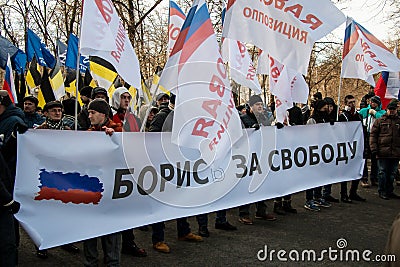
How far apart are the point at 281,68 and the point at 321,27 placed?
95cm

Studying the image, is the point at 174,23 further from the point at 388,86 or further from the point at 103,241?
the point at 388,86

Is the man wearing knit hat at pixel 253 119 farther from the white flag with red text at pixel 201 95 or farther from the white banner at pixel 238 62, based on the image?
the white flag with red text at pixel 201 95


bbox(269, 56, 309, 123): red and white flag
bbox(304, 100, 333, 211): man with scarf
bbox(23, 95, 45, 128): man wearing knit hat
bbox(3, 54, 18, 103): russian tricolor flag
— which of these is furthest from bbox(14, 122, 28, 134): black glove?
bbox(304, 100, 333, 211): man with scarf

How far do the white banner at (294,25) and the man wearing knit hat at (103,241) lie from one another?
7.76 feet

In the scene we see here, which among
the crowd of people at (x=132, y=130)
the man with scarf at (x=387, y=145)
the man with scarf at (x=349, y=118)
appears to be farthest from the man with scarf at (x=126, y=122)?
the man with scarf at (x=387, y=145)

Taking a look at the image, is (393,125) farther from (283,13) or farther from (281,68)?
(283,13)

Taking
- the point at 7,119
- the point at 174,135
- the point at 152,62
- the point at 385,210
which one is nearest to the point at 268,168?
the point at 174,135

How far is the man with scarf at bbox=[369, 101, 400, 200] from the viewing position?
26.8ft

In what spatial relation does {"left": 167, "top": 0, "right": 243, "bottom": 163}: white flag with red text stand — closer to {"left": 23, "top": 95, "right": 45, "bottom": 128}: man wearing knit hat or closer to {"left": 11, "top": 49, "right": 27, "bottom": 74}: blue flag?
{"left": 23, "top": 95, "right": 45, "bottom": 128}: man wearing knit hat

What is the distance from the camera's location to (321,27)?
5496mm

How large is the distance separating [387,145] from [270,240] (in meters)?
3.92

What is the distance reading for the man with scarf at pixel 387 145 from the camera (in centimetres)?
817

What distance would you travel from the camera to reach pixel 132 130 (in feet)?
16.9

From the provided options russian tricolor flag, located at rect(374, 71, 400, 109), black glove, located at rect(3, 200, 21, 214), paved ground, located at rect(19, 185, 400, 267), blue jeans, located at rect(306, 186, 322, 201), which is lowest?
paved ground, located at rect(19, 185, 400, 267)
